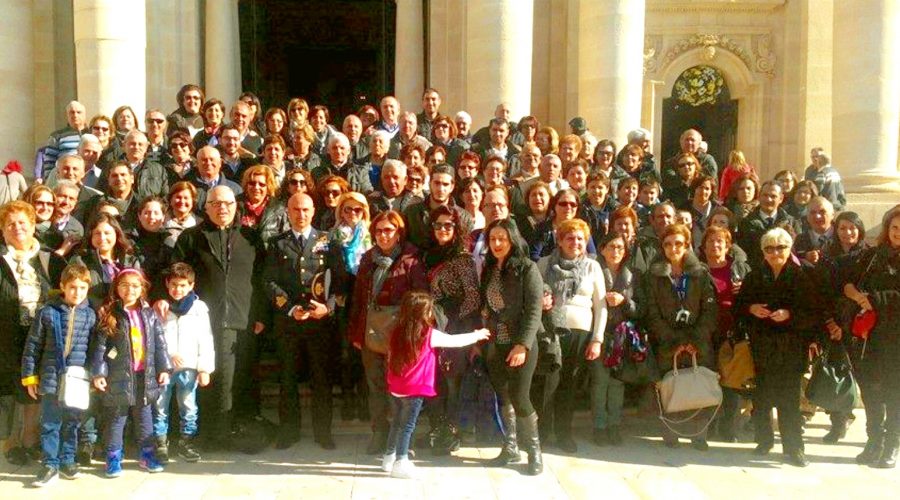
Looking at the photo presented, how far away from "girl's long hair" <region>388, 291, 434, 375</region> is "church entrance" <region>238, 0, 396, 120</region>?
10.8 metres

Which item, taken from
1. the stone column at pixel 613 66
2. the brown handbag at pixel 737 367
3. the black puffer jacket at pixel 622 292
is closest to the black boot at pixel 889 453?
the brown handbag at pixel 737 367

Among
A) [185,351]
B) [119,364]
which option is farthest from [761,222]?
[119,364]

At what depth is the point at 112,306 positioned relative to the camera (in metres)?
5.88

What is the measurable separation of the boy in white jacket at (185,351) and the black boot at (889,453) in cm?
526

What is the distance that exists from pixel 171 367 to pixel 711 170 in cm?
647

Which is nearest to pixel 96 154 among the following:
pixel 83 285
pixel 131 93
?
pixel 83 285

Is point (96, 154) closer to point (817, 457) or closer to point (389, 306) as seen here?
point (389, 306)

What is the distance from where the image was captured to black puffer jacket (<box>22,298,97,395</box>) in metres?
5.74

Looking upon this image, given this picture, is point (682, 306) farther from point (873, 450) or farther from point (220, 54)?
point (220, 54)

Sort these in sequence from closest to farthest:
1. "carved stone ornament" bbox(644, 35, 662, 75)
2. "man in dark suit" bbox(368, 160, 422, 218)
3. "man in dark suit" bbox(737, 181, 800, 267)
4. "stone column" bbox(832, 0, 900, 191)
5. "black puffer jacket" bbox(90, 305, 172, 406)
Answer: "black puffer jacket" bbox(90, 305, 172, 406) < "man in dark suit" bbox(368, 160, 422, 218) < "man in dark suit" bbox(737, 181, 800, 267) < "stone column" bbox(832, 0, 900, 191) < "carved stone ornament" bbox(644, 35, 662, 75)

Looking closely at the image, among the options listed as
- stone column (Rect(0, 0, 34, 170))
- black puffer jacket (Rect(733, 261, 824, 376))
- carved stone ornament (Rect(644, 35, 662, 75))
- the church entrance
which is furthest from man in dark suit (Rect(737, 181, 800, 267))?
stone column (Rect(0, 0, 34, 170))

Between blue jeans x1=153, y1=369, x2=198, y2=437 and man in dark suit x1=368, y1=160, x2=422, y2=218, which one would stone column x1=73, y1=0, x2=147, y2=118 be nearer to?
man in dark suit x1=368, y1=160, x2=422, y2=218

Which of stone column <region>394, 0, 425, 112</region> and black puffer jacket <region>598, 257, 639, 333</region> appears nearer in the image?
black puffer jacket <region>598, 257, 639, 333</region>

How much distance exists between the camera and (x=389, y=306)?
6.09 m
